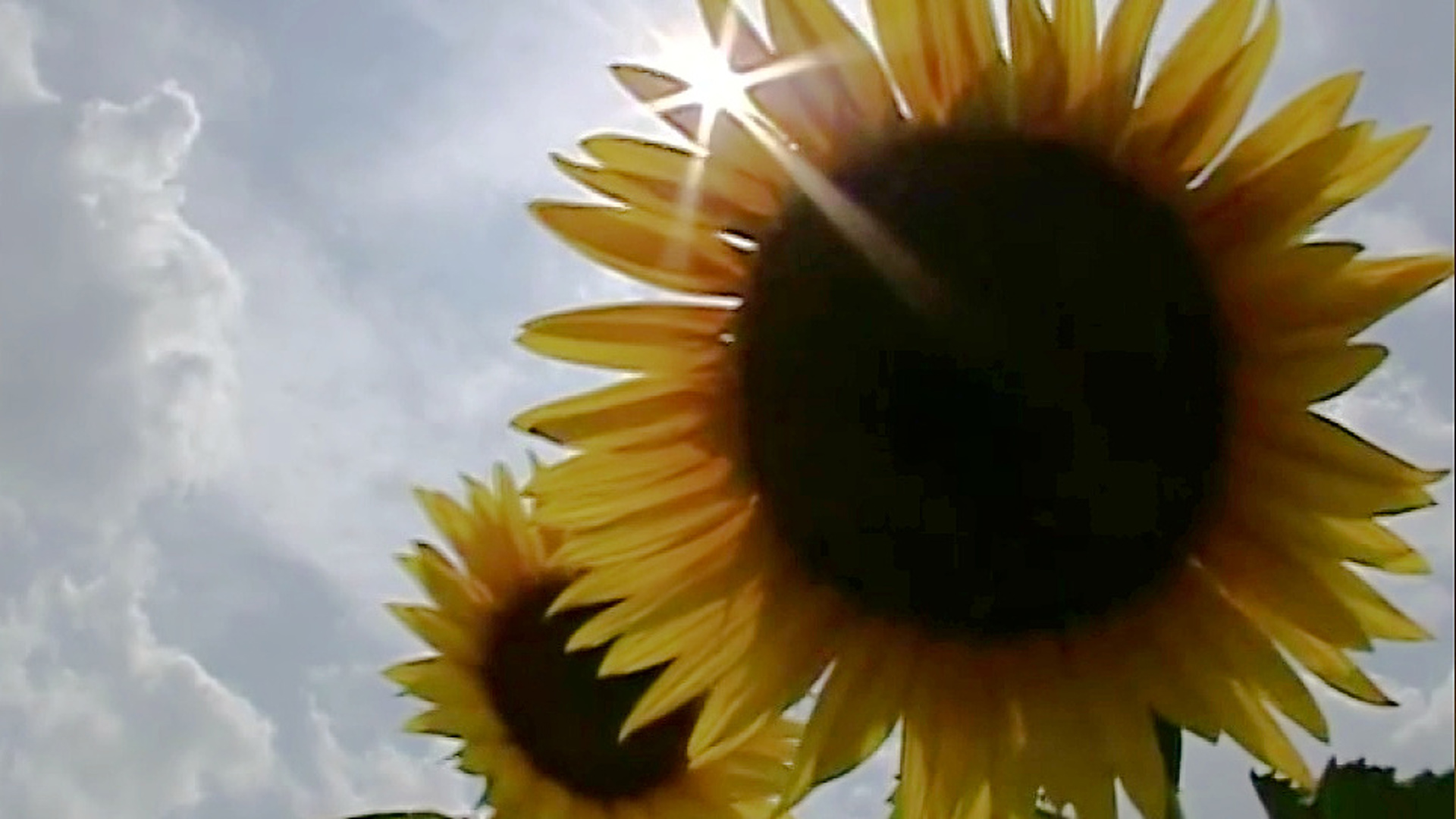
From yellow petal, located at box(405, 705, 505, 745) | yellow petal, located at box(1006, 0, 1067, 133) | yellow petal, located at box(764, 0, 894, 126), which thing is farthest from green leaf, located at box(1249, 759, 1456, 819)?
yellow petal, located at box(405, 705, 505, 745)

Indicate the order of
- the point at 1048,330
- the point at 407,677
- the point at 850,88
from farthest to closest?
1. the point at 407,677
2. the point at 850,88
3. the point at 1048,330

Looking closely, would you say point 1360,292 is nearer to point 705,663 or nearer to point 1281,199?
point 1281,199

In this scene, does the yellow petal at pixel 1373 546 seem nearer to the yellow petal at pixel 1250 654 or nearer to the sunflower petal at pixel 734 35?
the yellow petal at pixel 1250 654

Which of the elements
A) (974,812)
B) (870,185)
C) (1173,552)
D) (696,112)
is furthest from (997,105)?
(974,812)

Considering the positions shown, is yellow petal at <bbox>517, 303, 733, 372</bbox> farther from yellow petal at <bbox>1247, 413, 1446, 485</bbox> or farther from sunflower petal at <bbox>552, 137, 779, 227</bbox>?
Result: yellow petal at <bbox>1247, 413, 1446, 485</bbox>

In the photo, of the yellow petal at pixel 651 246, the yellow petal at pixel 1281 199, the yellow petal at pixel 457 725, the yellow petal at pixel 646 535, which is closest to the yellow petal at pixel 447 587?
the yellow petal at pixel 457 725

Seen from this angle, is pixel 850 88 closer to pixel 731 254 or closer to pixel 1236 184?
pixel 731 254
